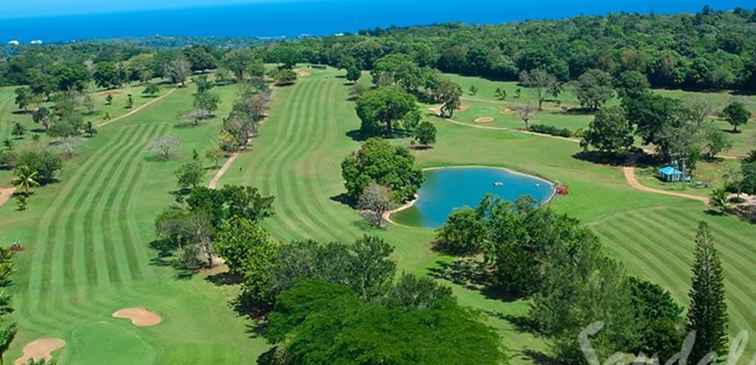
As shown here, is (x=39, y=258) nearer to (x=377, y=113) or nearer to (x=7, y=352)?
(x=7, y=352)

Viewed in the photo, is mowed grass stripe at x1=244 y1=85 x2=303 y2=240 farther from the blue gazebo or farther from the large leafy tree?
the blue gazebo

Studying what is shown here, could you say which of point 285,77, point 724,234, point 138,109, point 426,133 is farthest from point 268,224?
point 285,77

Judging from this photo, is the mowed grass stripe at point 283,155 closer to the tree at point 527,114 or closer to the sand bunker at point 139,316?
the sand bunker at point 139,316

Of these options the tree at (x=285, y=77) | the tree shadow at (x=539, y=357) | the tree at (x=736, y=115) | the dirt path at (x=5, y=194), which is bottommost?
the tree shadow at (x=539, y=357)

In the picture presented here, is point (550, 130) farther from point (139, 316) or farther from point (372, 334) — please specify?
point (372, 334)

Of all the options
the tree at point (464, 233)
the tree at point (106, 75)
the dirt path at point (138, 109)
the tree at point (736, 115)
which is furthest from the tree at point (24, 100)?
the tree at point (736, 115)

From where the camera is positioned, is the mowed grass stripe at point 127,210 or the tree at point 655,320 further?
the mowed grass stripe at point 127,210

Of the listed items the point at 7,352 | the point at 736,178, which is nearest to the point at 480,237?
the point at 736,178
